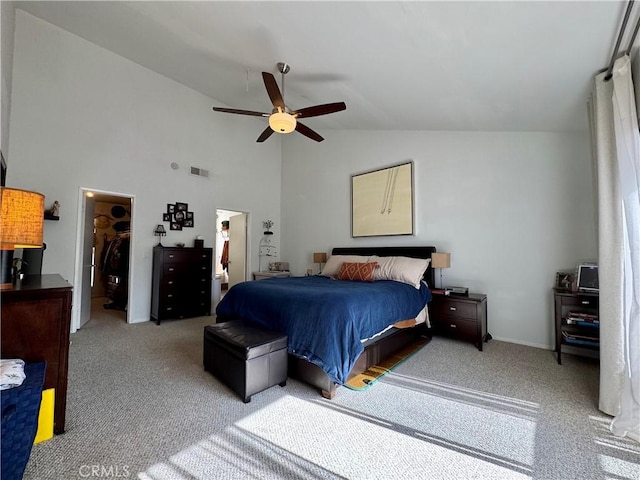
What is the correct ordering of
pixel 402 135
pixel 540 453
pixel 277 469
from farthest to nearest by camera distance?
1. pixel 402 135
2. pixel 540 453
3. pixel 277 469

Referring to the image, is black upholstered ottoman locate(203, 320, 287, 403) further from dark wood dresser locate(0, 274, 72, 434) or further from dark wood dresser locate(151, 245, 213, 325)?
dark wood dresser locate(151, 245, 213, 325)

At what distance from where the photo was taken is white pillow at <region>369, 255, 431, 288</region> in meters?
3.55

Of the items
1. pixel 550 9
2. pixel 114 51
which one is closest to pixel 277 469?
pixel 550 9

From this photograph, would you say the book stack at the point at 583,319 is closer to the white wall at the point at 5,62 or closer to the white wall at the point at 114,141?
the white wall at the point at 114,141

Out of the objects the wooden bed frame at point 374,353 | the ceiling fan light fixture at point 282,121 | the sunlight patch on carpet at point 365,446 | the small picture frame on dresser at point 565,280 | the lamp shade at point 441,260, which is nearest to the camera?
the sunlight patch on carpet at point 365,446

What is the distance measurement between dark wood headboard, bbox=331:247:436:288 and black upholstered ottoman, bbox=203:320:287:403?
2.56 m

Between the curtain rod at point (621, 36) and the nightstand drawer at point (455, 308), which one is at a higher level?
the curtain rod at point (621, 36)

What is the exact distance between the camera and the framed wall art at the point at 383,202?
440 cm

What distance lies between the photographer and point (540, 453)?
1.59 m

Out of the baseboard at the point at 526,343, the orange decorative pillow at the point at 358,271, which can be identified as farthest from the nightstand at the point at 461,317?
the orange decorative pillow at the point at 358,271

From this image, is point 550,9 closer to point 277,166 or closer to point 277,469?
point 277,469

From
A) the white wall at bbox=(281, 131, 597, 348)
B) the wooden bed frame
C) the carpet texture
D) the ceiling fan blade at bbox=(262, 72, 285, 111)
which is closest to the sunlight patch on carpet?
the wooden bed frame

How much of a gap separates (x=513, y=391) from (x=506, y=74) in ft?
8.83

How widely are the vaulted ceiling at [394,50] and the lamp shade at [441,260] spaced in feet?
5.73
